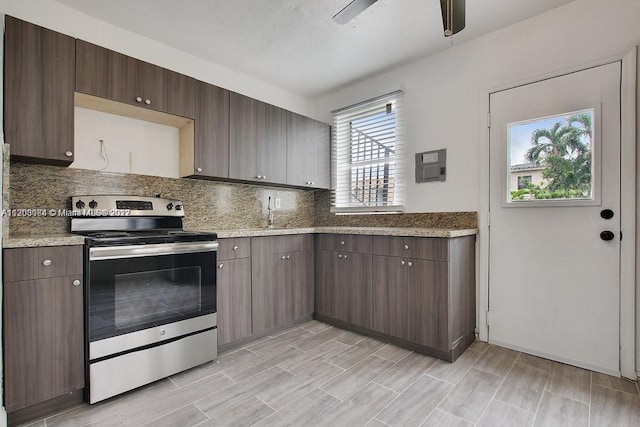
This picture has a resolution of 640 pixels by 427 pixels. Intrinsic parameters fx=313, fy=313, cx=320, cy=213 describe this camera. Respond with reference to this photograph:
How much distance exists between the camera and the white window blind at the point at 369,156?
3.36 m

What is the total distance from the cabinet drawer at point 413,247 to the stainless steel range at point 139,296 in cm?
142

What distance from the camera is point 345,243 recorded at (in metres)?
3.08

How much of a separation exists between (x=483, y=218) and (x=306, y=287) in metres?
1.82

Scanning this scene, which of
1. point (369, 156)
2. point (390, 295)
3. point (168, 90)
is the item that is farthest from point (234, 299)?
point (369, 156)

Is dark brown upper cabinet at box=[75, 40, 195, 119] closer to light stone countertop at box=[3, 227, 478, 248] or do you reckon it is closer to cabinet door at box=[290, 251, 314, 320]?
light stone countertop at box=[3, 227, 478, 248]

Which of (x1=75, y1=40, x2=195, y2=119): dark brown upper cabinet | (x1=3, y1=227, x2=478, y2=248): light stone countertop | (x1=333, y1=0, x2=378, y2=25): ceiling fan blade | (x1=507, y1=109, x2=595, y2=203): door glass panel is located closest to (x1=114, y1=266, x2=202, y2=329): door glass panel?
(x1=3, y1=227, x2=478, y2=248): light stone countertop

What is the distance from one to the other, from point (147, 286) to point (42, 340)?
568mm

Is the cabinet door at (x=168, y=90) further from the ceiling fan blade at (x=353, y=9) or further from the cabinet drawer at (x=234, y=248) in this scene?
the ceiling fan blade at (x=353, y=9)

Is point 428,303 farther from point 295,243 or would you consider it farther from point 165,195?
point 165,195

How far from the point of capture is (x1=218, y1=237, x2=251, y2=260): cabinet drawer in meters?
2.57

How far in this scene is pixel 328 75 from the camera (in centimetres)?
351

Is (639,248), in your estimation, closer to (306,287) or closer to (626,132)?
(626,132)

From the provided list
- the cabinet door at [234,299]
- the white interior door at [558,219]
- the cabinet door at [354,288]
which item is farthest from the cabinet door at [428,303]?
the cabinet door at [234,299]

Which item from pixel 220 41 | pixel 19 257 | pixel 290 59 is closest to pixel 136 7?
pixel 220 41
